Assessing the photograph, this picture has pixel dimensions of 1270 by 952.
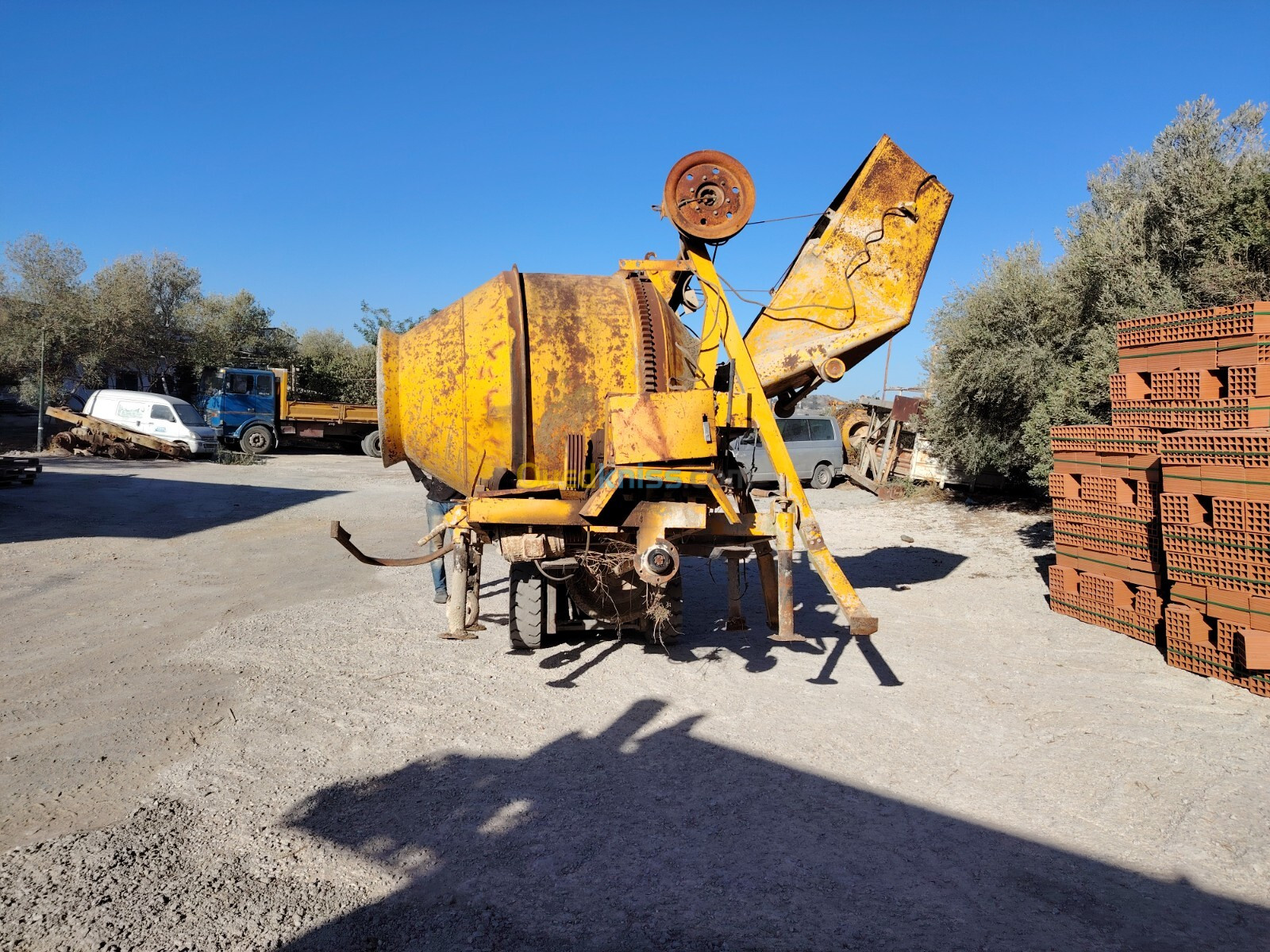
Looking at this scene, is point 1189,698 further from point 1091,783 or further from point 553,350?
point 553,350

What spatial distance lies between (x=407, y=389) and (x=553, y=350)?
1.12m

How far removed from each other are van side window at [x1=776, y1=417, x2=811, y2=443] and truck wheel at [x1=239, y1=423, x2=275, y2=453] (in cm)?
1646

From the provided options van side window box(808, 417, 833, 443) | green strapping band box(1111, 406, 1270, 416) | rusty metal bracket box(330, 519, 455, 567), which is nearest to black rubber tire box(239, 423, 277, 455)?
van side window box(808, 417, 833, 443)

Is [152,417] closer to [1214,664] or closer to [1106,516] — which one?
[1106,516]

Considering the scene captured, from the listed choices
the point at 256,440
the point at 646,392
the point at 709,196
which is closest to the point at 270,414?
the point at 256,440

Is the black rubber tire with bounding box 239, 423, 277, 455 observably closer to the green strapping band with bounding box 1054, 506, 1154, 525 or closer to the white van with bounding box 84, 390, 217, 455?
the white van with bounding box 84, 390, 217, 455

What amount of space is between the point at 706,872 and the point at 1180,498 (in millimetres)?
4938

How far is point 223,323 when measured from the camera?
34.2 m

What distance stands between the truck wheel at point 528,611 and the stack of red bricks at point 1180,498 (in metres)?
4.76

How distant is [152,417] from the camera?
2275 centimetres

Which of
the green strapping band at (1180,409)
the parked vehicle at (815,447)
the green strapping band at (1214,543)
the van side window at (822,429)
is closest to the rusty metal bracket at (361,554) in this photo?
the green strapping band at (1214,543)

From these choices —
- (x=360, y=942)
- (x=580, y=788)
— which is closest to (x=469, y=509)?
(x=580, y=788)

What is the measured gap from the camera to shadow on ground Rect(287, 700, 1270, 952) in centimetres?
279

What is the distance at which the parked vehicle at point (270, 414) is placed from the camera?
2491cm
